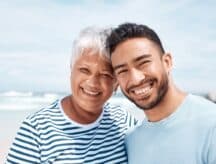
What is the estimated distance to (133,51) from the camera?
2.95m

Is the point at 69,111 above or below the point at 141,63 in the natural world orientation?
below

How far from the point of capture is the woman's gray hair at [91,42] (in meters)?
3.17

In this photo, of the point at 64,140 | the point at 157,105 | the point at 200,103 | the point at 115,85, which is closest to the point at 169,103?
the point at 157,105

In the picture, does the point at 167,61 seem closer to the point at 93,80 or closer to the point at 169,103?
the point at 169,103

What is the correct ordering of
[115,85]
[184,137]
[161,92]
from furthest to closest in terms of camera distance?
[115,85] < [161,92] < [184,137]

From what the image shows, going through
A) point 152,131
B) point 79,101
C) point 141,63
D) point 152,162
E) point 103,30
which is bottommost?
point 152,162

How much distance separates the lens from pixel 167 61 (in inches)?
119

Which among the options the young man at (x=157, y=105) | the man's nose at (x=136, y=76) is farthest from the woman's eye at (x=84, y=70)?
the man's nose at (x=136, y=76)

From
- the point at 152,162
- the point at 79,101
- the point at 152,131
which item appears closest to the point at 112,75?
the point at 79,101

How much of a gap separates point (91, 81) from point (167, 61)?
576 mm

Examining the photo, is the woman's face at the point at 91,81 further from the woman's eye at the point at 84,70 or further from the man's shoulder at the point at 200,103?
the man's shoulder at the point at 200,103

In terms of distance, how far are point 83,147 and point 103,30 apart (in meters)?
0.88

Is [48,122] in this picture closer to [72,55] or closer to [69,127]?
[69,127]

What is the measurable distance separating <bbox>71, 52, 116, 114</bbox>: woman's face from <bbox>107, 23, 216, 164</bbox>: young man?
0.14 m
